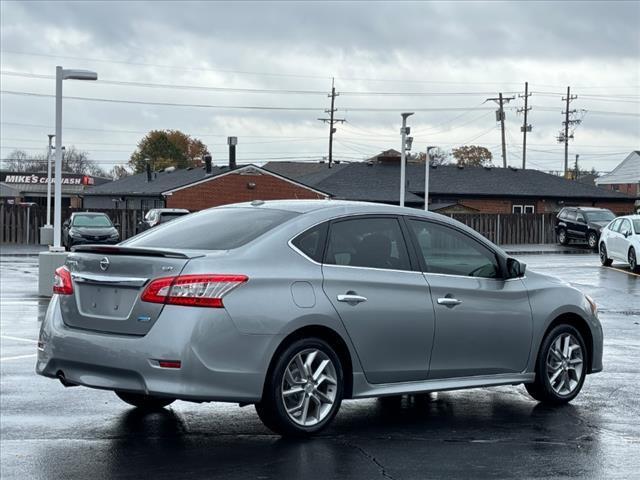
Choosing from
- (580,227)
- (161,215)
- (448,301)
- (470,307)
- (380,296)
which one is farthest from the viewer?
(580,227)

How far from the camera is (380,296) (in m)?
7.93

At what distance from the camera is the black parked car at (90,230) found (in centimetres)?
4144

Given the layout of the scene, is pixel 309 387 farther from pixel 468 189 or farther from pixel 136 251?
pixel 468 189

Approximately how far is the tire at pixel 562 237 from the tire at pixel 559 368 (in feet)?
140

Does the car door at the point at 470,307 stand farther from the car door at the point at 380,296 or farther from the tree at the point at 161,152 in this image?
the tree at the point at 161,152

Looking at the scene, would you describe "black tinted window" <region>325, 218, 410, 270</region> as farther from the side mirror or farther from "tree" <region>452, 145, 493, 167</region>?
"tree" <region>452, 145, 493, 167</region>

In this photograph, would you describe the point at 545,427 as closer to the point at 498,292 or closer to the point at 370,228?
the point at 498,292

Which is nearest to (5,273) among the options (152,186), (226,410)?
(226,410)

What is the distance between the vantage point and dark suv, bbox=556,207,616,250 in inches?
1902

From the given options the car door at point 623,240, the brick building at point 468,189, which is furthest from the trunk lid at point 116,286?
the brick building at point 468,189

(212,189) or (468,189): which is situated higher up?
(468,189)

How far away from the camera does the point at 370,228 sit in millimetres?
8242

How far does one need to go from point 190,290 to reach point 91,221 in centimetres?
3686

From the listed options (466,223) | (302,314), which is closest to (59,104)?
(302,314)
